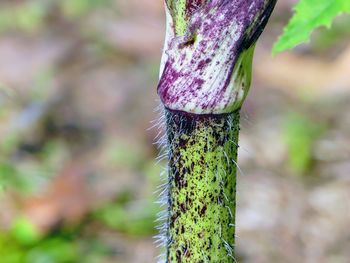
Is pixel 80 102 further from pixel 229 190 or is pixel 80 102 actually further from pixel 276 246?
pixel 229 190

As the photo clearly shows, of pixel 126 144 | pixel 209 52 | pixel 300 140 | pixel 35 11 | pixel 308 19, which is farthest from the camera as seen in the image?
pixel 35 11

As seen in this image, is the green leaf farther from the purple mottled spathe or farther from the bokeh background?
the bokeh background

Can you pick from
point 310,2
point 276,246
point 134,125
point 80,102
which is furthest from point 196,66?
point 80,102

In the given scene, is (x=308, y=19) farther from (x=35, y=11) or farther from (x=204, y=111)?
(x=35, y=11)

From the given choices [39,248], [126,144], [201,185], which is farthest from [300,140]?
[201,185]

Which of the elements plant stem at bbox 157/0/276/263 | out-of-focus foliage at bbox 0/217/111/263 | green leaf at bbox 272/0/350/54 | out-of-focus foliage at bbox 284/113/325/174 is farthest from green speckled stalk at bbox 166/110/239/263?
out-of-focus foliage at bbox 284/113/325/174

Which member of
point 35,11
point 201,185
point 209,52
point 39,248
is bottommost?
point 201,185

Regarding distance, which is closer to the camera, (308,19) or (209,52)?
(209,52)
